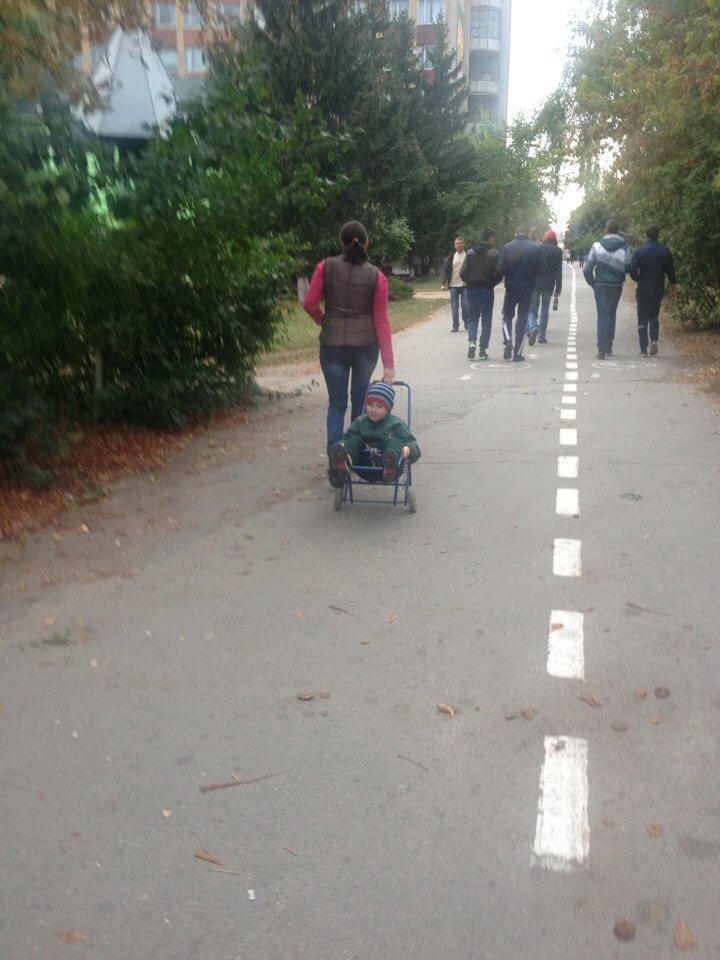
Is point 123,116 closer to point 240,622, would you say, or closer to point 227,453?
point 227,453

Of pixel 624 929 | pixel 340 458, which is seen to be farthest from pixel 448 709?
pixel 340 458

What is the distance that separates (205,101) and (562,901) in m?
8.70

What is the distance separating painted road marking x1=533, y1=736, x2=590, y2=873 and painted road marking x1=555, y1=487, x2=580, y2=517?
378 cm

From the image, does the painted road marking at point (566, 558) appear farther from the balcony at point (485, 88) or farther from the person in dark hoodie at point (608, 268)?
the balcony at point (485, 88)

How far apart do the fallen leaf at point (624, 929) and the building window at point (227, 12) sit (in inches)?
333

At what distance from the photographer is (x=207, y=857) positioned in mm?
3445

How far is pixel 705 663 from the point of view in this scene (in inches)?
197

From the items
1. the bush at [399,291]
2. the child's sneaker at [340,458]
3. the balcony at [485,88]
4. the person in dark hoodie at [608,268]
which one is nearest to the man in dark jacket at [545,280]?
the person in dark hoodie at [608,268]

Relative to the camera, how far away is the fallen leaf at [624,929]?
3.03m

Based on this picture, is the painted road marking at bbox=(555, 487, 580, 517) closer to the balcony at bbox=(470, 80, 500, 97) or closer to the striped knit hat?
the striped knit hat

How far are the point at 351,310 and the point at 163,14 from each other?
9.70 ft

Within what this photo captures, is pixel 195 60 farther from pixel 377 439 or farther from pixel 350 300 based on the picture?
pixel 377 439

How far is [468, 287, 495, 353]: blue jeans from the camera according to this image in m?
18.2

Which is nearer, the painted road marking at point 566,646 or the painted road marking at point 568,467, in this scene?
the painted road marking at point 566,646
